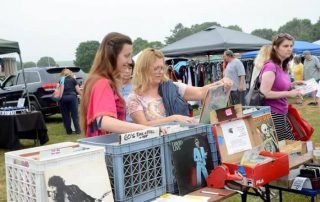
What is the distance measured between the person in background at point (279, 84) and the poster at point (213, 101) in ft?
3.67

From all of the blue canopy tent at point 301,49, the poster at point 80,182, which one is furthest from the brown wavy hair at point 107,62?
the blue canopy tent at point 301,49

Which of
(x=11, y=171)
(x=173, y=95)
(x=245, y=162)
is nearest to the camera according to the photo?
(x=11, y=171)

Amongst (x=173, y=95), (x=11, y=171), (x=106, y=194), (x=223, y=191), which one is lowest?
(x=223, y=191)

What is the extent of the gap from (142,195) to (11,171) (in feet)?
1.85

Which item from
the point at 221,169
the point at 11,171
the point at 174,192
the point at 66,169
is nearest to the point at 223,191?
the point at 221,169

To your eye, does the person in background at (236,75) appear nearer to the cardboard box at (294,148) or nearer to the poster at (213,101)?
the cardboard box at (294,148)

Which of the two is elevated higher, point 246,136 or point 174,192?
point 246,136

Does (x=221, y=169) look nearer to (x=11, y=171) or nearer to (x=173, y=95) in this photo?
(x=173, y=95)

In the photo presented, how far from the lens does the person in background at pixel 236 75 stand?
27.9 feet

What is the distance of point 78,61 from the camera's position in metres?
59.7

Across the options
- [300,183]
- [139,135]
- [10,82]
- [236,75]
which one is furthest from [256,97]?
[10,82]

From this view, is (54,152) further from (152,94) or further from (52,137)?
(52,137)

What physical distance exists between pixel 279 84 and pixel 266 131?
3.47 ft

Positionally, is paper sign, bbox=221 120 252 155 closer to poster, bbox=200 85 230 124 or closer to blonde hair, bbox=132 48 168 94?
poster, bbox=200 85 230 124
